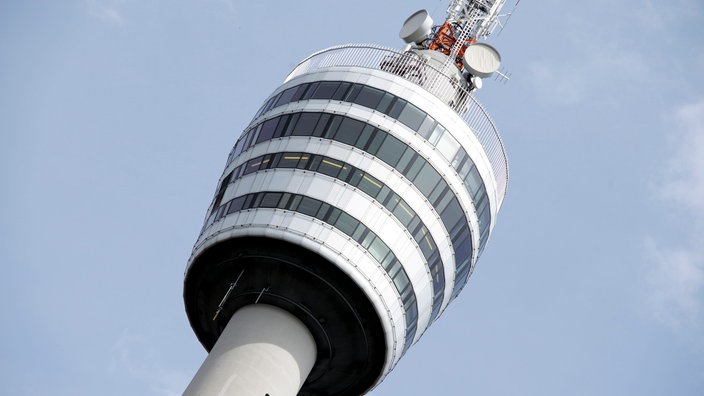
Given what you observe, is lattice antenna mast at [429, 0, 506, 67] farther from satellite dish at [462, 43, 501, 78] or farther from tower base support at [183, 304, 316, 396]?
tower base support at [183, 304, 316, 396]

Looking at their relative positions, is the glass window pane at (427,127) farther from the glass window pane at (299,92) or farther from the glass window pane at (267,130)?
the glass window pane at (267,130)

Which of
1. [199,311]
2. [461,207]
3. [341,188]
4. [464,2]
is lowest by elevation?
[199,311]

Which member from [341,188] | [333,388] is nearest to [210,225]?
[341,188]

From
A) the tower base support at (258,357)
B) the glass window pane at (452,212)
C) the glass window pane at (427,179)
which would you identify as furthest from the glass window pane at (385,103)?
the tower base support at (258,357)

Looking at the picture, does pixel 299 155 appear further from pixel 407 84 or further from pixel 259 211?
pixel 407 84

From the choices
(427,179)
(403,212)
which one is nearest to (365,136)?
(427,179)
